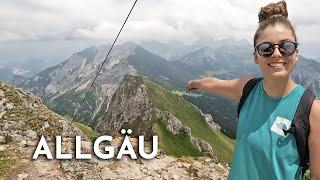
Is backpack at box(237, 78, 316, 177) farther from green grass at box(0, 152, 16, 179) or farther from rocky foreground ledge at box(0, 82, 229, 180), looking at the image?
green grass at box(0, 152, 16, 179)

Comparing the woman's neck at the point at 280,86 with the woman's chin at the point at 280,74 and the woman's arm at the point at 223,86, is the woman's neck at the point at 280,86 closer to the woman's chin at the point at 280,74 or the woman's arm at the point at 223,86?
the woman's chin at the point at 280,74

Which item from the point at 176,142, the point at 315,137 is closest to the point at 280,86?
the point at 315,137

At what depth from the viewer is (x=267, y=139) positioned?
4809 mm

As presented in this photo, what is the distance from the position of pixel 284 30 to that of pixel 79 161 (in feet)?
49.1

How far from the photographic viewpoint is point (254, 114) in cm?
513

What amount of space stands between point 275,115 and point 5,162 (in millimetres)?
16792

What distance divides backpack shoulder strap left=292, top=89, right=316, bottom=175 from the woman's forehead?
0.76m

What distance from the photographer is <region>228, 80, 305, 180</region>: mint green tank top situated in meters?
4.65

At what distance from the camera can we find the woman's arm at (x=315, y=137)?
14.7ft

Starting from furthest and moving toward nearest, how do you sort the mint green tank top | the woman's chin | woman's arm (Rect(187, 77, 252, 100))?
woman's arm (Rect(187, 77, 252, 100)) → the woman's chin → the mint green tank top

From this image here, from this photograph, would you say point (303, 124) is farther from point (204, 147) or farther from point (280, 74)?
point (204, 147)

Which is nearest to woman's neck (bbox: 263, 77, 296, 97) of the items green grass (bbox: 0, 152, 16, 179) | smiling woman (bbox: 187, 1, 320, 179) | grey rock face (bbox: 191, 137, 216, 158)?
smiling woman (bbox: 187, 1, 320, 179)

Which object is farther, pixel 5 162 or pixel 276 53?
pixel 5 162

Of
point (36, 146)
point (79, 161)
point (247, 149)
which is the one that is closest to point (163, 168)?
point (79, 161)
